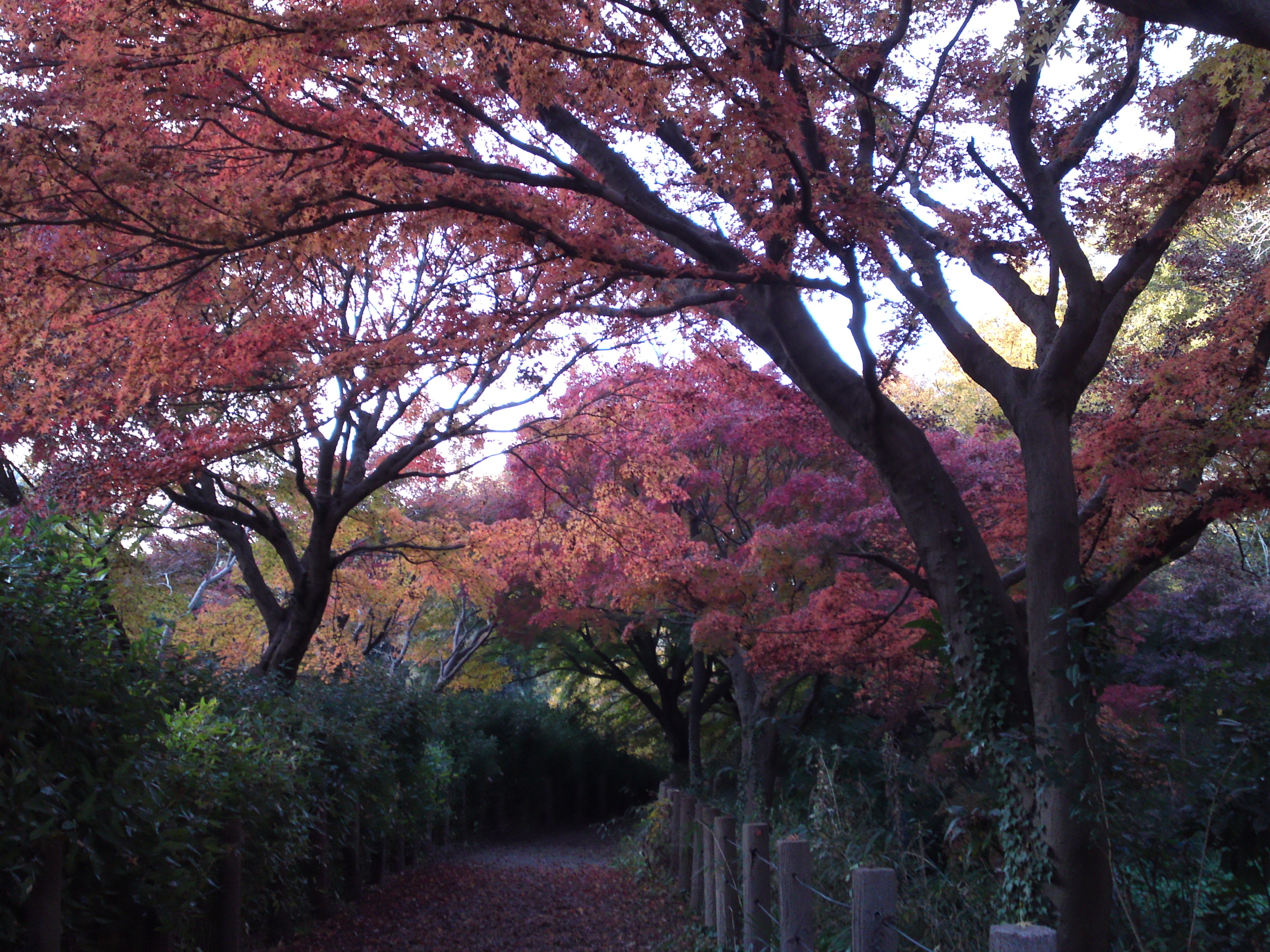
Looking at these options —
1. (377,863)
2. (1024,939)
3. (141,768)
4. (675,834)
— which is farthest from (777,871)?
(377,863)

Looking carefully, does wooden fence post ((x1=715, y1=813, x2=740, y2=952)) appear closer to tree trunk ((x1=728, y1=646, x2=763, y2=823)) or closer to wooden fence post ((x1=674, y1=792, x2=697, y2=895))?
wooden fence post ((x1=674, y1=792, x2=697, y2=895))

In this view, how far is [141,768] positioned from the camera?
376cm

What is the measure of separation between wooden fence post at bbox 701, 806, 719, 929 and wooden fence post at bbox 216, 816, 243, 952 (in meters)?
3.37

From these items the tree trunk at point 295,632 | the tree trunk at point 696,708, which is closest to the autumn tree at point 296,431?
the tree trunk at point 295,632

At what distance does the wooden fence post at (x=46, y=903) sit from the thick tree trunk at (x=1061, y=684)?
4324 millimetres

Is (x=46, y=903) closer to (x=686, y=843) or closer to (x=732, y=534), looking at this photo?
(x=686, y=843)

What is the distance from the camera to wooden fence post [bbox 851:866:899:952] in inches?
128

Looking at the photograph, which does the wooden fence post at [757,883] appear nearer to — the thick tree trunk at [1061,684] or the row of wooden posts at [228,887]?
the thick tree trunk at [1061,684]

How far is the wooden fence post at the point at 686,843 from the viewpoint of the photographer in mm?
9227

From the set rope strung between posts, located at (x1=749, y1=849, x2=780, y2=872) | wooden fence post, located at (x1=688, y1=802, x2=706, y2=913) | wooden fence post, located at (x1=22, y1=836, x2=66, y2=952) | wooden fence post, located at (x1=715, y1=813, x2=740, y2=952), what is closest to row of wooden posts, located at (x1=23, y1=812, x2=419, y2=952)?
wooden fence post, located at (x1=22, y1=836, x2=66, y2=952)

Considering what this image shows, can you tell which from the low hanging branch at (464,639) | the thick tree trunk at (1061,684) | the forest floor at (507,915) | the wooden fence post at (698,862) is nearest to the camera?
the thick tree trunk at (1061,684)

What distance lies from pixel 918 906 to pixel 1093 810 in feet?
3.36

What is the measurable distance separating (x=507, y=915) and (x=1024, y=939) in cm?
810

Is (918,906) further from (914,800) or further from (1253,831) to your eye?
(914,800)
